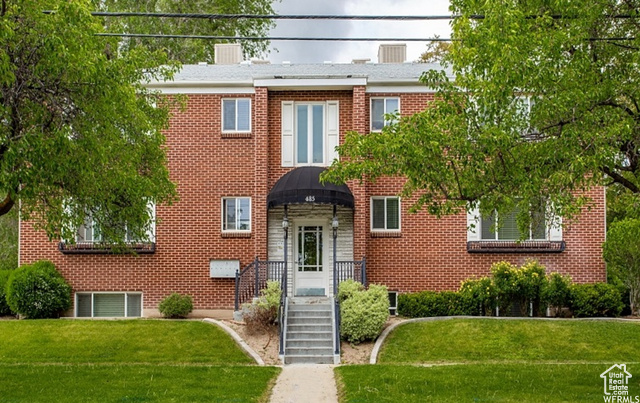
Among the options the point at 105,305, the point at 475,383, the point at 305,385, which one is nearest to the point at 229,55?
the point at 105,305

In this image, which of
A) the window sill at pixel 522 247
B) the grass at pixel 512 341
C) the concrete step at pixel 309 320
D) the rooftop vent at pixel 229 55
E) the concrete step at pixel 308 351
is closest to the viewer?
the grass at pixel 512 341

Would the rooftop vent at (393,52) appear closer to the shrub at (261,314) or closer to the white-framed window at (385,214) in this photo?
the white-framed window at (385,214)

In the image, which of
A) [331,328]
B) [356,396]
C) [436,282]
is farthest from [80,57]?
[436,282]

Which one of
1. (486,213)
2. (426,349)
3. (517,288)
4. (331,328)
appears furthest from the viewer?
(517,288)

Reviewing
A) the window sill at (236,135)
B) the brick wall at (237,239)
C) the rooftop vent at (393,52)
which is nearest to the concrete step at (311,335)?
the brick wall at (237,239)

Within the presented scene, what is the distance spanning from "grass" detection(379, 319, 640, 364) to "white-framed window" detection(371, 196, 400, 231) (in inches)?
154

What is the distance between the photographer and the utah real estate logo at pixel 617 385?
1163 centimetres

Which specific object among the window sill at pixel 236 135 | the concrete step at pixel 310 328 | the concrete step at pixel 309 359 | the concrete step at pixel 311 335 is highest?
the window sill at pixel 236 135

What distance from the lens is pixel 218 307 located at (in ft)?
69.7

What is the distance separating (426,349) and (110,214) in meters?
7.65

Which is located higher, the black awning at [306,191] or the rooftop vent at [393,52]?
the rooftop vent at [393,52]

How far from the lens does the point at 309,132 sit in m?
21.6

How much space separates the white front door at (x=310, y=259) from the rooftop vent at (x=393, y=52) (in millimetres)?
6209

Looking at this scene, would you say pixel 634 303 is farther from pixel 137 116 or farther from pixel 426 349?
pixel 137 116
